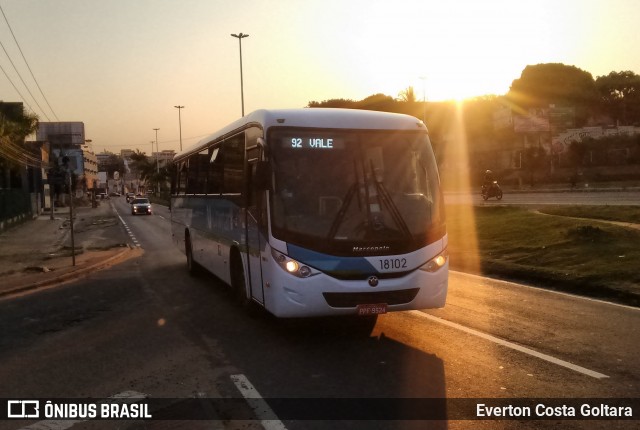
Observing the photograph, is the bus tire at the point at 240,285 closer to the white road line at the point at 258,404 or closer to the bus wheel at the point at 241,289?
the bus wheel at the point at 241,289

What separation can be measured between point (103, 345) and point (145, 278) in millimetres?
7435

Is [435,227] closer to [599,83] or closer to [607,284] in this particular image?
[607,284]

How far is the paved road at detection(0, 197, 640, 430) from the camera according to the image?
19.9ft

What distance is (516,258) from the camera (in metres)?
15.9

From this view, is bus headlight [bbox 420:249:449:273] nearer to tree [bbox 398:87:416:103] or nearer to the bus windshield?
the bus windshield

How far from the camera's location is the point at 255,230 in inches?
348

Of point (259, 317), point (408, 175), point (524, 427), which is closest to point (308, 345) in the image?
point (259, 317)

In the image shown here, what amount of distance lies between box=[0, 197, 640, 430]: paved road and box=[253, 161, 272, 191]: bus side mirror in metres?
2.10

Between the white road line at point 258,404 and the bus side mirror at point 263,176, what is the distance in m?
2.53

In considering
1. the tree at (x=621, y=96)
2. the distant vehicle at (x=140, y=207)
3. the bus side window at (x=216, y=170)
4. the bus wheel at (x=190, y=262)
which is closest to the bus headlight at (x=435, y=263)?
the bus side window at (x=216, y=170)

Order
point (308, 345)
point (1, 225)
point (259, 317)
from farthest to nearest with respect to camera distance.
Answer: point (1, 225), point (259, 317), point (308, 345)

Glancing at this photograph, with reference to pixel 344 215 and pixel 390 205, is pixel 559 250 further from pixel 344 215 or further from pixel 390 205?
pixel 344 215

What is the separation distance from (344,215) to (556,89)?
10507cm

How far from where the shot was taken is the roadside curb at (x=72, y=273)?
46.5ft
